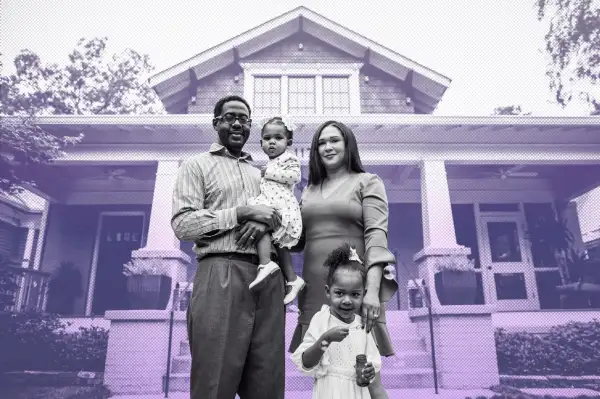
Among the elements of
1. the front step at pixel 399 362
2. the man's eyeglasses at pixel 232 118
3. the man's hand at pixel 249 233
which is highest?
the man's eyeglasses at pixel 232 118

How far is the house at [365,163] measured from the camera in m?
7.92

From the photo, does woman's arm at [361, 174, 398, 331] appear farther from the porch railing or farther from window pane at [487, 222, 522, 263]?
window pane at [487, 222, 522, 263]

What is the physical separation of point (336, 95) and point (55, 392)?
7.53m

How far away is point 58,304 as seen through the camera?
927 centimetres

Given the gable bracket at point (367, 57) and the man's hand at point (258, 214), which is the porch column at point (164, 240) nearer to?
the gable bracket at point (367, 57)

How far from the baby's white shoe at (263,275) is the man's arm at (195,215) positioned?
0.22m

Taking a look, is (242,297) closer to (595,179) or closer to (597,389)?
(597,389)

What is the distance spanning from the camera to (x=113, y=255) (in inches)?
390

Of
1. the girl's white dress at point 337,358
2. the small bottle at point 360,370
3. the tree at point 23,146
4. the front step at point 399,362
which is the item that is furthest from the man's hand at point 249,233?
the tree at point 23,146

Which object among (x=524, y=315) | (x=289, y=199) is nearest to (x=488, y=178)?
(x=524, y=315)

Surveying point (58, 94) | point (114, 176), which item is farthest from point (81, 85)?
point (114, 176)

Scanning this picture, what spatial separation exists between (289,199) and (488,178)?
932cm

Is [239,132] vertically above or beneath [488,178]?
beneath

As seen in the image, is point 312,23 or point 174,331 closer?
point 174,331
